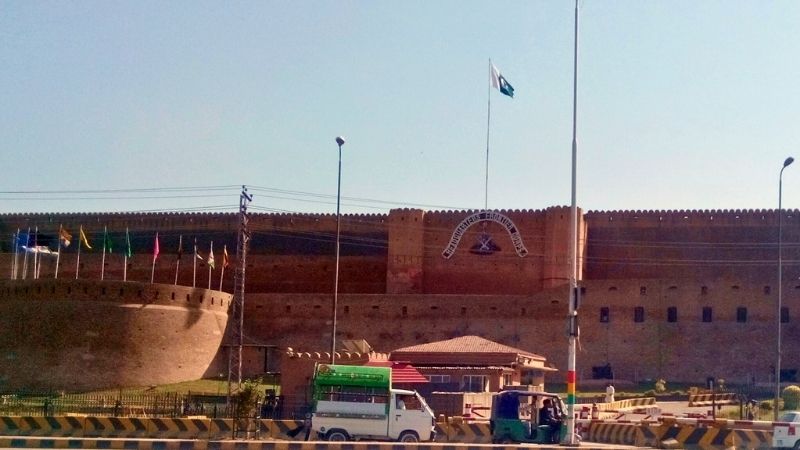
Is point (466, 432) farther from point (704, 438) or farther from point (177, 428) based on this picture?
point (177, 428)

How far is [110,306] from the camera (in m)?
41.4

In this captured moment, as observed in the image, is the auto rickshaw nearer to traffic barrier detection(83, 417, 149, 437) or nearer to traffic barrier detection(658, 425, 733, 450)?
traffic barrier detection(658, 425, 733, 450)

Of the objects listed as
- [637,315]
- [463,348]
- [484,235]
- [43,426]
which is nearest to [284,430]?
[43,426]

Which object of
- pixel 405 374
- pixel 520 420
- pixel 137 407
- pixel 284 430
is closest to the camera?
pixel 520 420

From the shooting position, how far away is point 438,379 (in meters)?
31.4

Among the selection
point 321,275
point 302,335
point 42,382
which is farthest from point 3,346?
point 321,275

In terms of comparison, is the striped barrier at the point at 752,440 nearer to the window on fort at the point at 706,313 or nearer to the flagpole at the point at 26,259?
the window on fort at the point at 706,313

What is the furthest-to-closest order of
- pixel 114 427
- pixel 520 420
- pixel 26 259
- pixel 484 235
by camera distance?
pixel 26 259 < pixel 484 235 < pixel 114 427 < pixel 520 420

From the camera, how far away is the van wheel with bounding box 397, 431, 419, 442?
867 inches

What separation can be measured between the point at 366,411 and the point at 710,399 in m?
16.2

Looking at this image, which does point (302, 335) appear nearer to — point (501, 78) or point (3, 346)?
point (3, 346)

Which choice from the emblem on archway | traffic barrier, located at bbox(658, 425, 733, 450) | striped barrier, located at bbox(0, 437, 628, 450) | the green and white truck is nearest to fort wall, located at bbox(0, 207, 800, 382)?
the emblem on archway

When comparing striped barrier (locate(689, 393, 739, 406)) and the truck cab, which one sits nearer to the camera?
the truck cab

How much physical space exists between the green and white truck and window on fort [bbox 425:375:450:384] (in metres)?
8.62
